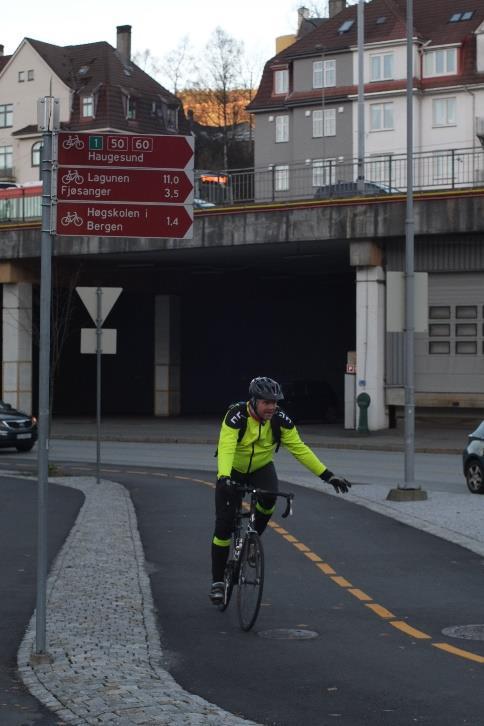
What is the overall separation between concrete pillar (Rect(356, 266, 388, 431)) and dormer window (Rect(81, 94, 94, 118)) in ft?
145

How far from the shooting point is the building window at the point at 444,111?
6806cm

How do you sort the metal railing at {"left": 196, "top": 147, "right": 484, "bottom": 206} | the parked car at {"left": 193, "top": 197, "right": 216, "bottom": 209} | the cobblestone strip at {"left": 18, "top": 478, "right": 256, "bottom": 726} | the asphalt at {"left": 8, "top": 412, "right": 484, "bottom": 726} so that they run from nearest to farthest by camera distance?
the cobblestone strip at {"left": 18, "top": 478, "right": 256, "bottom": 726} < the asphalt at {"left": 8, "top": 412, "right": 484, "bottom": 726} < the metal railing at {"left": 196, "top": 147, "right": 484, "bottom": 206} < the parked car at {"left": 193, "top": 197, "right": 216, "bottom": 209}

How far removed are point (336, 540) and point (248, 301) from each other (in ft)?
138

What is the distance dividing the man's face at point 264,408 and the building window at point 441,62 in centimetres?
6153

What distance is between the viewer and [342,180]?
128 ft

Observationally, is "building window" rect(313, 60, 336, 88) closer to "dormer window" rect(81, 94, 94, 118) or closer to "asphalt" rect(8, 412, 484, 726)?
"dormer window" rect(81, 94, 94, 118)

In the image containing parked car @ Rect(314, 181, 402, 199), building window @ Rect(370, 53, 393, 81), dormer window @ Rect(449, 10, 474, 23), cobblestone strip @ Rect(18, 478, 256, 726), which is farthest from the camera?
dormer window @ Rect(449, 10, 474, 23)

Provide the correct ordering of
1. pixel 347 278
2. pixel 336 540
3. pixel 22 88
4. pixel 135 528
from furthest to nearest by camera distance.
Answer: pixel 22 88 < pixel 347 278 < pixel 135 528 < pixel 336 540

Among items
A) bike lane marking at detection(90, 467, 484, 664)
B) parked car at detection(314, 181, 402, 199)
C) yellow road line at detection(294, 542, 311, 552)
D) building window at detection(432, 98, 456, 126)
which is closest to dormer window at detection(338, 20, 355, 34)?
building window at detection(432, 98, 456, 126)

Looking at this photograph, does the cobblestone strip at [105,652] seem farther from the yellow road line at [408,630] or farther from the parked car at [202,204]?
the parked car at [202,204]

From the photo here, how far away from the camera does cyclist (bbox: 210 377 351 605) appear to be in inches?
359

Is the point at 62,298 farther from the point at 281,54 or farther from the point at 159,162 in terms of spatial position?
the point at 159,162

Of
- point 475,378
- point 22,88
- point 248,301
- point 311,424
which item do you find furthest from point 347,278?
point 22,88

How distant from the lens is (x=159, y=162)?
8562 millimetres
